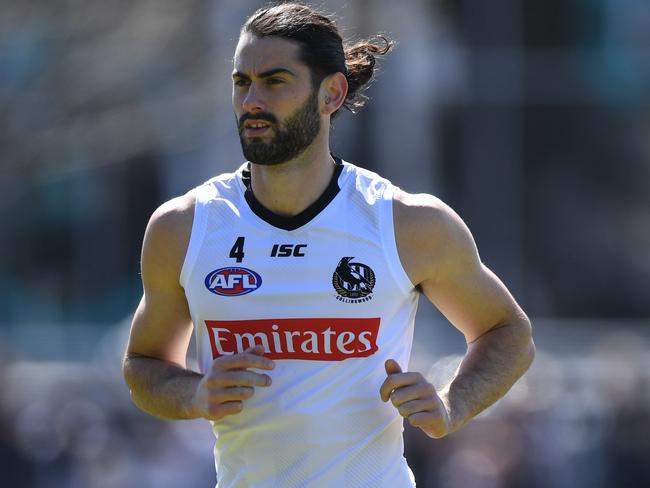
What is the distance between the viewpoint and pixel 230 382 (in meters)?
4.04

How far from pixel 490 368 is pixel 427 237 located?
49cm

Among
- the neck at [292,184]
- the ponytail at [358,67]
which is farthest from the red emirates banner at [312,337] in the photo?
the ponytail at [358,67]

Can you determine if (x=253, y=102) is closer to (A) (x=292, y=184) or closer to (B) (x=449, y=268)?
(A) (x=292, y=184)

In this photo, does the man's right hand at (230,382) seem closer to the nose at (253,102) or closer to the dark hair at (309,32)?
the nose at (253,102)

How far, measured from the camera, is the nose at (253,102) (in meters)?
4.32

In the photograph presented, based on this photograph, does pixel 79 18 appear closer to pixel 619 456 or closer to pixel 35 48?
pixel 35 48

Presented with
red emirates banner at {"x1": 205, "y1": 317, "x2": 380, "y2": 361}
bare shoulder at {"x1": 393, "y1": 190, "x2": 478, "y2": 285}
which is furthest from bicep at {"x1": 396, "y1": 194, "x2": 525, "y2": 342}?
red emirates banner at {"x1": 205, "y1": 317, "x2": 380, "y2": 361}

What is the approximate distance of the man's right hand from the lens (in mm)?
4039

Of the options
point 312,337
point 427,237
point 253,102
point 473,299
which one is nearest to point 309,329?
point 312,337

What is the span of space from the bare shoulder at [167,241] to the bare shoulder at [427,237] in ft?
2.22

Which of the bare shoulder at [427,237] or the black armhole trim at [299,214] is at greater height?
the black armhole trim at [299,214]

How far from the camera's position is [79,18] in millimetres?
13227

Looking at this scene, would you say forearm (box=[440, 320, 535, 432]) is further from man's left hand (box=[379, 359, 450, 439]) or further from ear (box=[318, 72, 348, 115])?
ear (box=[318, 72, 348, 115])

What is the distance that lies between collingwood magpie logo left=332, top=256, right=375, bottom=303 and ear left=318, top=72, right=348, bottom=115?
563mm
